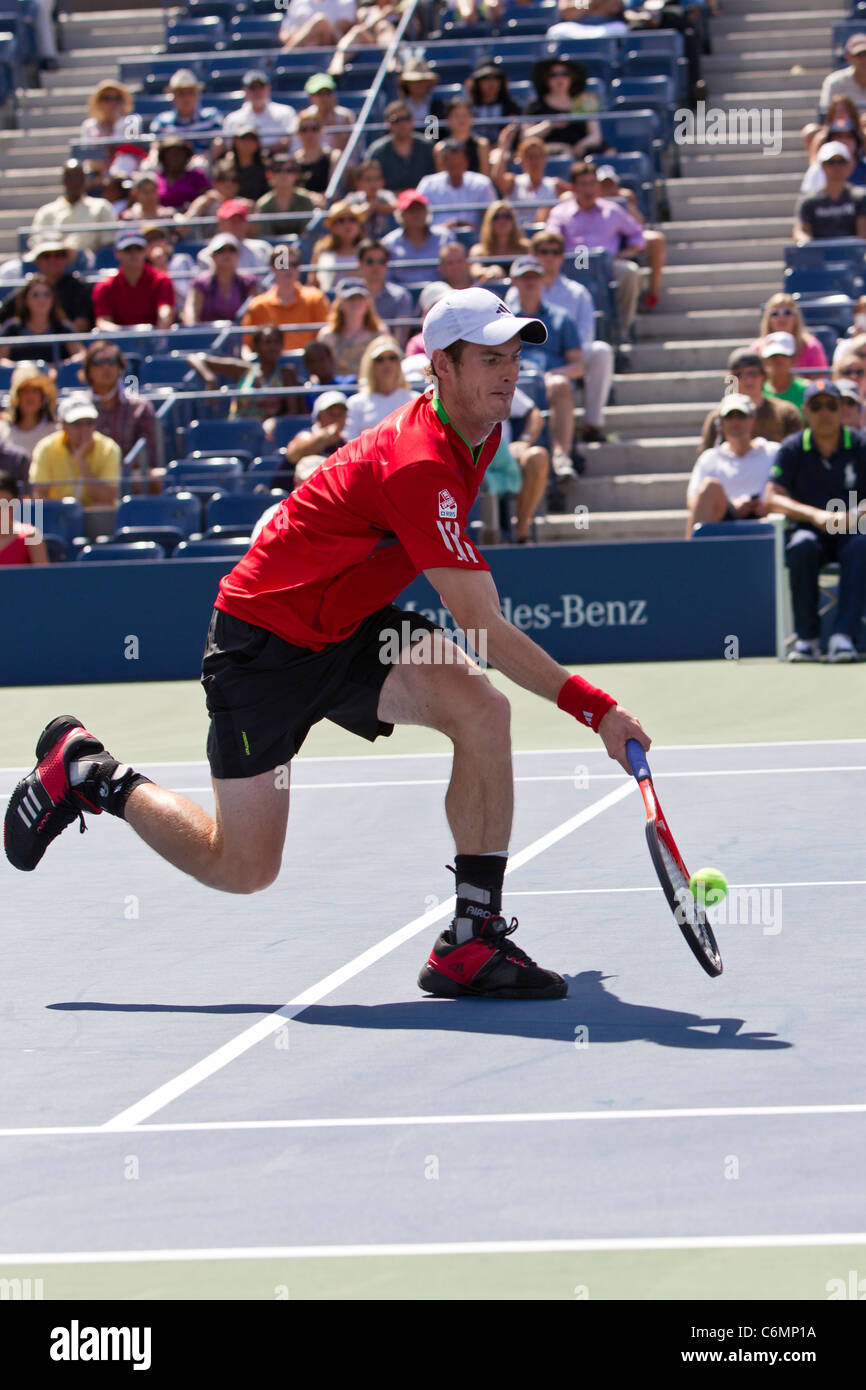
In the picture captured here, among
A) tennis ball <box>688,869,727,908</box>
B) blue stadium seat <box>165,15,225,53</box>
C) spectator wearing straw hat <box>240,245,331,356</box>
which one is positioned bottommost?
tennis ball <box>688,869,727,908</box>

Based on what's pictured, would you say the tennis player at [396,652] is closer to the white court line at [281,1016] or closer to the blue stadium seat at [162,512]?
the white court line at [281,1016]

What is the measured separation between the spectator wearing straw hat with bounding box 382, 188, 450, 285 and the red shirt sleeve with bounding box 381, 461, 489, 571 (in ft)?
39.4

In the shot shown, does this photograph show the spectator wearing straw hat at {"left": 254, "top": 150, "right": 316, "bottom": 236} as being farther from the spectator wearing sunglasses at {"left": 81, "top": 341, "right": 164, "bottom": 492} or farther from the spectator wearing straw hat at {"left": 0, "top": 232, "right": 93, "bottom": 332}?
the spectator wearing sunglasses at {"left": 81, "top": 341, "right": 164, "bottom": 492}

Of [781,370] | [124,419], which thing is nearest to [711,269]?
[781,370]

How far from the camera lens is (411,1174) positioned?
4230 mm

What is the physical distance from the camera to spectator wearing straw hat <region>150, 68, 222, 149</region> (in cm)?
2002

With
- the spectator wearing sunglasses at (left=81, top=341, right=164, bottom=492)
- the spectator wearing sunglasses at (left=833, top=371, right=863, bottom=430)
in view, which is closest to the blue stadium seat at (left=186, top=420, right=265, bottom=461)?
the spectator wearing sunglasses at (left=81, top=341, right=164, bottom=492)

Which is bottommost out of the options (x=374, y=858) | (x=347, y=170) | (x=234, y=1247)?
(x=374, y=858)

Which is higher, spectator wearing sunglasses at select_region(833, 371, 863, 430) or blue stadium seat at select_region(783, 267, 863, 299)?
blue stadium seat at select_region(783, 267, 863, 299)

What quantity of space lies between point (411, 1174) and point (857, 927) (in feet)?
8.43

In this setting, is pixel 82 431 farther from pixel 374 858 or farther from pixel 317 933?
pixel 317 933

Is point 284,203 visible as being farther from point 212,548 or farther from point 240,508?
point 212,548

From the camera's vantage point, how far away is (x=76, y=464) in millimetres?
15391

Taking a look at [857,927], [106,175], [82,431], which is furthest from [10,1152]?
[106,175]
